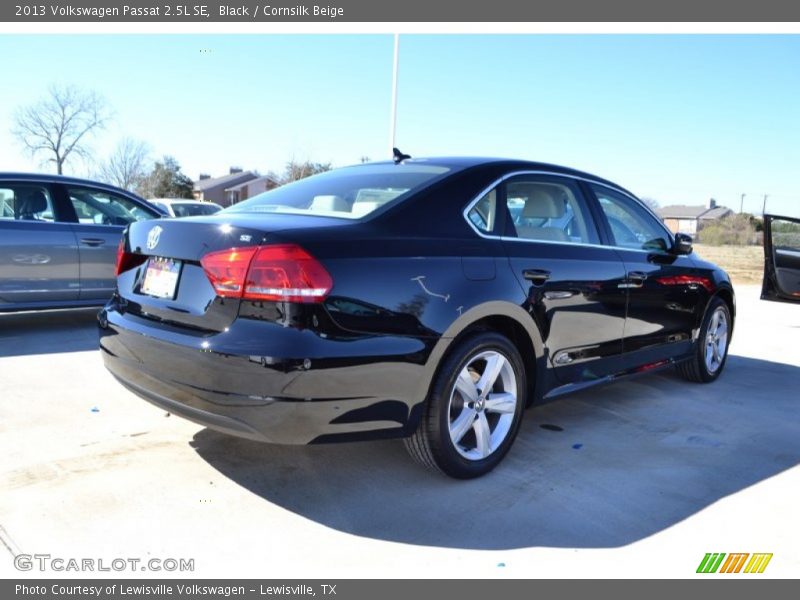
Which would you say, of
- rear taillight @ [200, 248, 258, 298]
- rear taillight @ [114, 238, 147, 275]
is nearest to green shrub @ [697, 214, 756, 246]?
rear taillight @ [114, 238, 147, 275]

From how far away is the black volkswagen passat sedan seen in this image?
262 centimetres

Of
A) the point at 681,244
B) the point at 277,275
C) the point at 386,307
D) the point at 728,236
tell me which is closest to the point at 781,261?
the point at 681,244

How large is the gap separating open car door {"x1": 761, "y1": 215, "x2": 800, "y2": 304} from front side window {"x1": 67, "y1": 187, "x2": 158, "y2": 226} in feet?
25.1

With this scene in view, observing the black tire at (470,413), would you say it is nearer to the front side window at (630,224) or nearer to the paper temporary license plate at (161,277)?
the paper temporary license plate at (161,277)

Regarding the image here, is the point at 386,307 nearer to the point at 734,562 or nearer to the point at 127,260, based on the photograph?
the point at 127,260

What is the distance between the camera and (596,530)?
2.86 metres

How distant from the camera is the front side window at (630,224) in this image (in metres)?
4.41

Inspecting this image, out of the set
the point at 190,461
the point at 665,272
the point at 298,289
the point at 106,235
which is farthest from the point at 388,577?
the point at 106,235

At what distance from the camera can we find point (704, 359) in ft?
17.6

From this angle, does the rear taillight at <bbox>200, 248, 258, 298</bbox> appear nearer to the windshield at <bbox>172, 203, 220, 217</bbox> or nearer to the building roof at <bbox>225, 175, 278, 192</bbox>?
the windshield at <bbox>172, 203, 220, 217</bbox>

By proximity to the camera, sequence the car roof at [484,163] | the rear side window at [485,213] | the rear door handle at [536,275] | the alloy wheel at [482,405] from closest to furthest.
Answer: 1. the alloy wheel at [482,405]
2. the rear side window at [485,213]
3. the rear door handle at [536,275]
4. the car roof at [484,163]

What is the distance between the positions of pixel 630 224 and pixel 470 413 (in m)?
2.21

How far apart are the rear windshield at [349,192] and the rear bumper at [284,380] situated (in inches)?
27.9

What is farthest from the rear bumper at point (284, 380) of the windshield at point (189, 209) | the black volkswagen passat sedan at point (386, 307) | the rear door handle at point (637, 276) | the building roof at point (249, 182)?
the building roof at point (249, 182)
